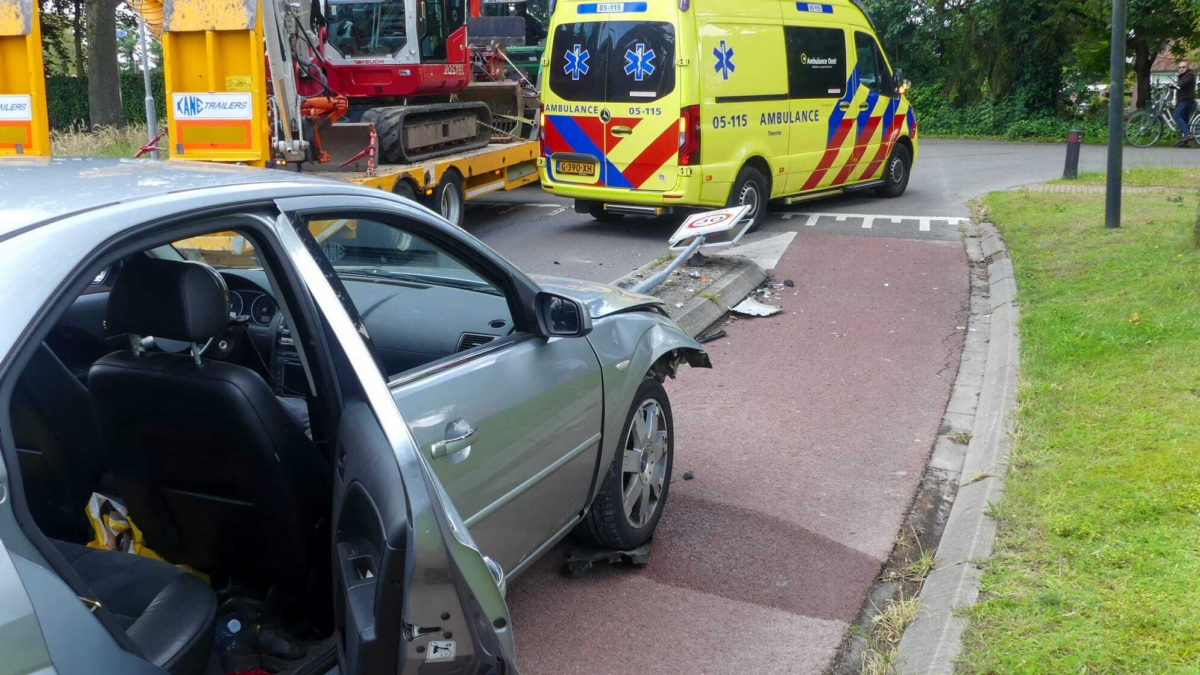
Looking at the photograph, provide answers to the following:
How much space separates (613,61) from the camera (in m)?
11.4

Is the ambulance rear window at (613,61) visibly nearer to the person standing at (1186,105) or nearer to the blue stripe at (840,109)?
the blue stripe at (840,109)

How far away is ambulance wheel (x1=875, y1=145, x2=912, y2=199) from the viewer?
15.4 metres

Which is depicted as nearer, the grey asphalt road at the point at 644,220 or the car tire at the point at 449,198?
the grey asphalt road at the point at 644,220

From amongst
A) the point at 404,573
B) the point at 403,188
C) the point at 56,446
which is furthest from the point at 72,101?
the point at 404,573

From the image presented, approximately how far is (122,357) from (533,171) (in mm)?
12297

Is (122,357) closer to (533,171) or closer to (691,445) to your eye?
(691,445)

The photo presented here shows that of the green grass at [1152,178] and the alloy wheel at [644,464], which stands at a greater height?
the green grass at [1152,178]

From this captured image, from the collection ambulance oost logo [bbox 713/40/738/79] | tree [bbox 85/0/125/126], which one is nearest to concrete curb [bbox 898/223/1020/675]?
ambulance oost logo [bbox 713/40/738/79]

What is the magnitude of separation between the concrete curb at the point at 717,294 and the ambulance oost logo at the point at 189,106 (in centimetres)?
416

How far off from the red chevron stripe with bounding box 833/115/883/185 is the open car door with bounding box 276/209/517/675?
12502mm

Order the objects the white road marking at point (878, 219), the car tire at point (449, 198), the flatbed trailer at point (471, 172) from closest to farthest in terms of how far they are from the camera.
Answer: the flatbed trailer at point (471, 172), the car tire at point (449, 198), the white road marking at point (878, 219)

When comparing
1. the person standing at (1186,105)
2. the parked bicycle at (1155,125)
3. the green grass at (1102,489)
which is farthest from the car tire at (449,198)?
the person standing at (1186,105)

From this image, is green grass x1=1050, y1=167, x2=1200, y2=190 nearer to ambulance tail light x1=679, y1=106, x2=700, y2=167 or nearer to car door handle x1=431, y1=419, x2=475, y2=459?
ambulance tail light x1=679, y1=106, x2=700, y2=167

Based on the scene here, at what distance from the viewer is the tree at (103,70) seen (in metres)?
26.0
